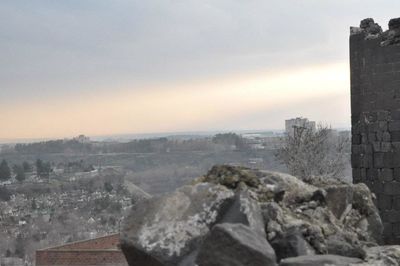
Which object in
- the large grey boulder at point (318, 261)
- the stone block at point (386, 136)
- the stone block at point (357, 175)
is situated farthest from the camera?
the stone block at point (357, 175)

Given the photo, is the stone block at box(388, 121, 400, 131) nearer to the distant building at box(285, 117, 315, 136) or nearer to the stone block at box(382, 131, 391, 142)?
the stone block at box(382, 131, 391, 142)

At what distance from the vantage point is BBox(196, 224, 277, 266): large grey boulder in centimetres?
390

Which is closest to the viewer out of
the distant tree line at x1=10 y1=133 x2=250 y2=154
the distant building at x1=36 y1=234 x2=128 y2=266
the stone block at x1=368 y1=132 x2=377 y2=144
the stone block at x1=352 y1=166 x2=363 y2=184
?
the stone block at x1=368 y1=132 x2=377 y2=144

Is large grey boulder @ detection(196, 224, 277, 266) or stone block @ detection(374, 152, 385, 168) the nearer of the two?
large grey boulder @ detection(196, 224, 277, 266)

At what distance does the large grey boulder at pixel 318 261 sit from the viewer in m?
3.89

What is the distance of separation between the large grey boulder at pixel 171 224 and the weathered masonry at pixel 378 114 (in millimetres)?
8432

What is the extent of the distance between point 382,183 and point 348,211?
25.8ft

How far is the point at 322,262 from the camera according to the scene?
3910 millimetres

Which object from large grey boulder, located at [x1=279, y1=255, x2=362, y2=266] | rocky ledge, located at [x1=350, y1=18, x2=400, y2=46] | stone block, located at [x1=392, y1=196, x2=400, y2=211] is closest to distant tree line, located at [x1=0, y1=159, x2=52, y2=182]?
rocky ledge, located at [x1=350, y1=18, x2=400, y2=46]

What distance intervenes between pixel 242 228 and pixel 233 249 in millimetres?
171

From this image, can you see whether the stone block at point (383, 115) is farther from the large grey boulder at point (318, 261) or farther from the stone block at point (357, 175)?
the large grey boulder at point (318, 261)

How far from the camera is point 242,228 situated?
13.2 feet

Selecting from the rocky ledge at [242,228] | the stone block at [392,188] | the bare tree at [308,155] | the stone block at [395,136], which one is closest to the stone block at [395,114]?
the stone block at [395,136]

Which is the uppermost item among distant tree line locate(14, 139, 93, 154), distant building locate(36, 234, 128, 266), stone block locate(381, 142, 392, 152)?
stone block locate(381, 142, 392, 152)
